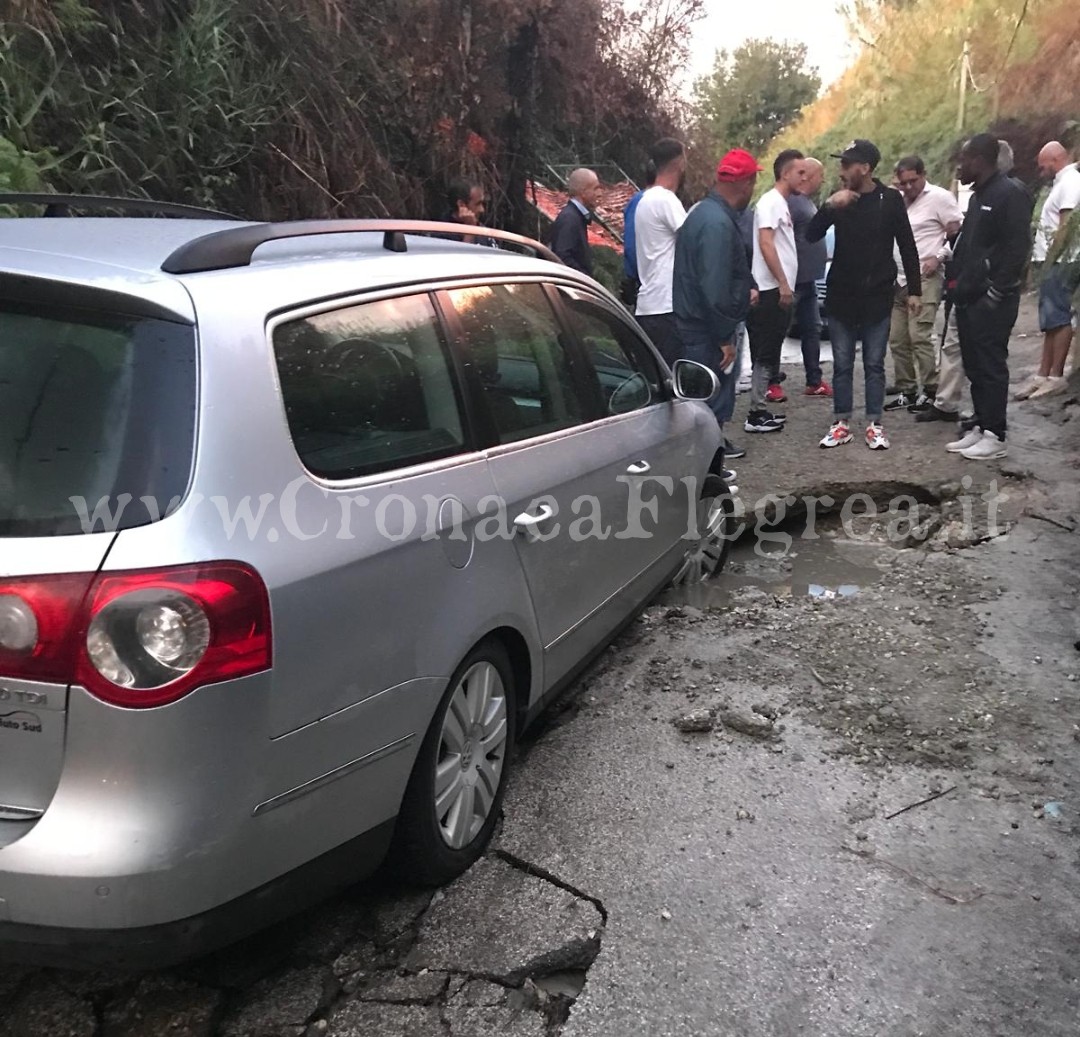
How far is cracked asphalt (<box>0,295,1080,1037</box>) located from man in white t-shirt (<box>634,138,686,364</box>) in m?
2.95

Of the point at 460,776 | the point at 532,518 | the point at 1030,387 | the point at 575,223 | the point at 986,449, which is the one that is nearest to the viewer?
the point at 460,776

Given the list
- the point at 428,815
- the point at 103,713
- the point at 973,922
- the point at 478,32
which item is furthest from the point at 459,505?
the point at 478,32

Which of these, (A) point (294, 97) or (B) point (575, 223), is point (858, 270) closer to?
(B) point (575, 223)

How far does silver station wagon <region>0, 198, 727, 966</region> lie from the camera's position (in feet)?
5.59

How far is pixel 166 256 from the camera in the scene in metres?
2.08

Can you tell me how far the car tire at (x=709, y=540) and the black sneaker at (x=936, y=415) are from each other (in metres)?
3.32

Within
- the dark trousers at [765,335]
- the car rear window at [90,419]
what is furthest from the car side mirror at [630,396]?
the dark trousers at [765,335]

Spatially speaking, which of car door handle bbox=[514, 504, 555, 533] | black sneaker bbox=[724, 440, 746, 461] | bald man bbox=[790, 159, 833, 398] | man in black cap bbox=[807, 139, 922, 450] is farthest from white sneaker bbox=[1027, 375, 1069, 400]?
car door handle bbox=[514, 504, 555, 533]

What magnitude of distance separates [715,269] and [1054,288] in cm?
348

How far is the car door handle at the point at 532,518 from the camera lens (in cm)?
273

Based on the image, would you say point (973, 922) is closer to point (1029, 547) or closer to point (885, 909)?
point (885, 909)

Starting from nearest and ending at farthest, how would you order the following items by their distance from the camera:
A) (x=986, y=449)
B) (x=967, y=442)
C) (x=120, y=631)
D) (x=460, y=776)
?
(x=120, y=631) < (x=460, y=776) < (x=986, y=449) < (x=967, y=442)

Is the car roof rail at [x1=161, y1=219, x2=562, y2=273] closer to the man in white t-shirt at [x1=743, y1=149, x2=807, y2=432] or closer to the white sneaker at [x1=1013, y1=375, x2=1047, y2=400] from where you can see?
the man in white t-shirt at [x1=743, y1=149, x2=807, y2=432]

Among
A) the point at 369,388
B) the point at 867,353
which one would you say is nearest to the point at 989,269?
the point at 867,353
